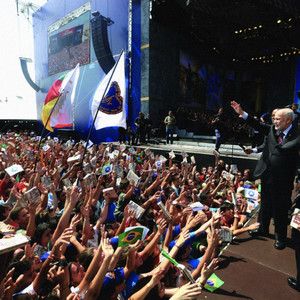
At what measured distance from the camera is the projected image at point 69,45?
16.9 m

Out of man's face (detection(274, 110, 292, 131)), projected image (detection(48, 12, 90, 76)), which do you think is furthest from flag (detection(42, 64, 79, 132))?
projected image (detection(48, 12, 90, 76))

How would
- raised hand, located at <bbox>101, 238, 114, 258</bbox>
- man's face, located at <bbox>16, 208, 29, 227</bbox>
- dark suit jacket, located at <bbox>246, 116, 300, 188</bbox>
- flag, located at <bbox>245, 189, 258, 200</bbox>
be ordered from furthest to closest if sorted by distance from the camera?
flag, located at <bbox>245, 189, 258, 200</bbox>
man's face, located at <bbox>16, 208, 29, 227</bbox>
dark suit jacket, located at <bbox>246, 116, 300, 188</bbox>
raised hand, located at <bbox>101, 238, 114, 258</bbox>

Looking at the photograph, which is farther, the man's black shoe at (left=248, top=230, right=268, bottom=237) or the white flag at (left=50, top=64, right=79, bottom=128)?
the white flag at (left=50, top=64, right=79, bottom=128)

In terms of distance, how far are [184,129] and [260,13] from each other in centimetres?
713

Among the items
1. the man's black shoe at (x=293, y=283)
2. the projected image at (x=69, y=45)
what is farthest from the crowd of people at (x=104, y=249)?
the projected image at (x=69, y=45)

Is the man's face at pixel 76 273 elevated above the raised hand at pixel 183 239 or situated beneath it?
situated beneath

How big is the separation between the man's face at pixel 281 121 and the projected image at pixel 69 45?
1647cm

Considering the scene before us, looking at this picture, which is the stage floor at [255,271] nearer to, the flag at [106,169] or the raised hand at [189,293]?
the raised hand at [189,293]

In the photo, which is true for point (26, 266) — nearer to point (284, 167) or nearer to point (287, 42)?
point (284, 167)

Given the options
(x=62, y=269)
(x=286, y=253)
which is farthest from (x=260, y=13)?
(x=62, y=269)

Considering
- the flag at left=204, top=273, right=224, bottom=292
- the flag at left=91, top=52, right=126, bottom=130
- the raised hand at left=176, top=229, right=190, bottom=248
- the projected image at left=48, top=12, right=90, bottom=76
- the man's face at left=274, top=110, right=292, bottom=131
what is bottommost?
the flag at left=204, top=273, right=224, bottom=292

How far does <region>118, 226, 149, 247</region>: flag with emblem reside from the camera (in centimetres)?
172

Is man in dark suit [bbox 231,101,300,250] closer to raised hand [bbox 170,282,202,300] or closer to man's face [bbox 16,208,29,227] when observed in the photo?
raised hand [bbox 170,282,202,300]

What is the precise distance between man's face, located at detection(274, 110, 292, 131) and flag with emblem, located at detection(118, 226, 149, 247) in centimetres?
218
